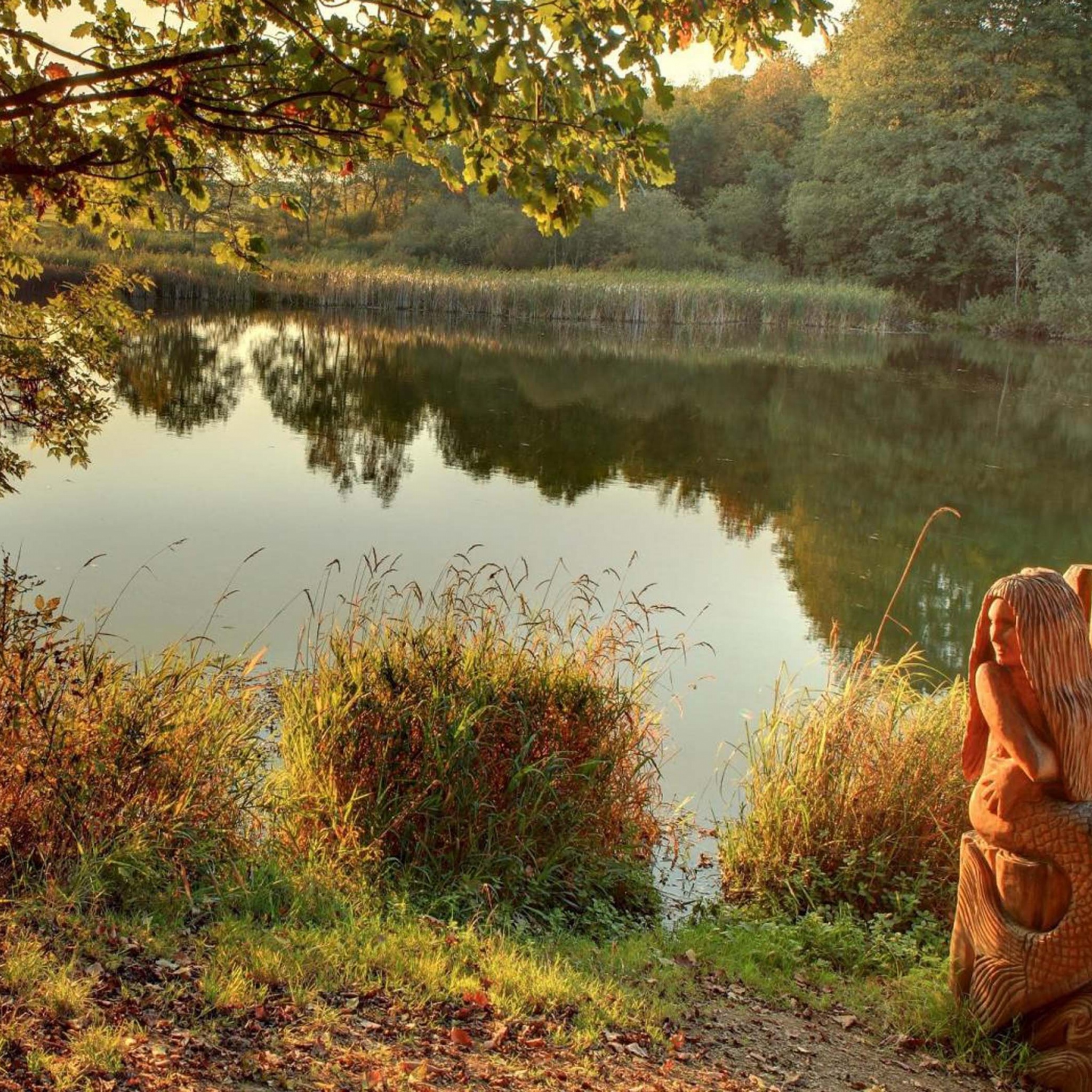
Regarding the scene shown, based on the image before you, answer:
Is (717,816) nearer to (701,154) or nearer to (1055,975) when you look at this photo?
(1055,975)

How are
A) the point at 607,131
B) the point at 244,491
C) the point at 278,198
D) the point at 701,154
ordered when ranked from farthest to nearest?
the point at 701,154 < the point at 244,491 < the point at 278,198 < the point at 607,131

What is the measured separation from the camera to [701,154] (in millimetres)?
62219

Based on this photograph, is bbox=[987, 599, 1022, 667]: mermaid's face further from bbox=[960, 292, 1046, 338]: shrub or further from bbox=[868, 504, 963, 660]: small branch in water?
bbox=[960, 292, 1046, 338]: shrub

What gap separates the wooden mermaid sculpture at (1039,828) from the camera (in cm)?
393

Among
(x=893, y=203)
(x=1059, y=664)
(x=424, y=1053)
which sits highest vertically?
(x=893, y=203)

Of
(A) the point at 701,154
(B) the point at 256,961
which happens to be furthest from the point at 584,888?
(A) the point at 701,154

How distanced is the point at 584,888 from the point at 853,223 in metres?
49.4

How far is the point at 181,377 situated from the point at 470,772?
18.7 metres

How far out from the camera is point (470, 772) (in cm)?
529

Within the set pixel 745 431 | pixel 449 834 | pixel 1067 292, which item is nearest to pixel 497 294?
pixel 1067 292

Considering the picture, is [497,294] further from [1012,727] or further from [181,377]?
[1012,727]

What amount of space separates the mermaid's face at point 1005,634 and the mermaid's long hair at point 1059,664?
17 mm

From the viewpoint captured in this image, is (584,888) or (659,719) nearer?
(584,888)

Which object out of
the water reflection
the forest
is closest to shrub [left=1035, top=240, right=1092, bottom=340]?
the forest
